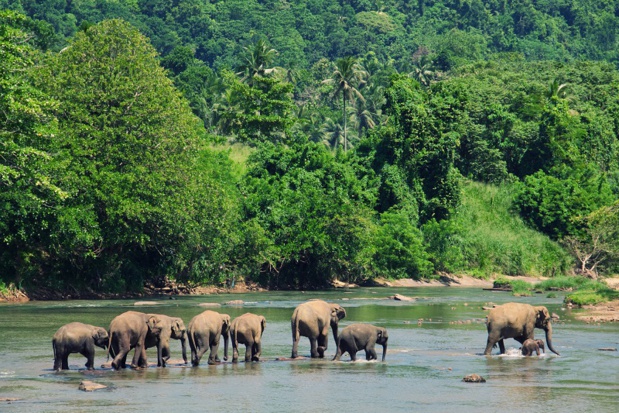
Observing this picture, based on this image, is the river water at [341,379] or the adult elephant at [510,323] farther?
the adult elephant at [510,323]

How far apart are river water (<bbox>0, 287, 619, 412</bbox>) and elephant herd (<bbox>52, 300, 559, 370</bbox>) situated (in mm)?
484

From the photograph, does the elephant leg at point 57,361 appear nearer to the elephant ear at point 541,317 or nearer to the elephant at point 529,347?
the elephant at point 529,347

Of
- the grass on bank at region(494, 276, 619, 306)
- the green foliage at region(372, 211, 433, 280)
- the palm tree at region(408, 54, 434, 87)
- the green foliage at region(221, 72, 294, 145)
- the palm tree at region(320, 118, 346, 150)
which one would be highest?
the palm tree at region(408, 54, 434, 87)

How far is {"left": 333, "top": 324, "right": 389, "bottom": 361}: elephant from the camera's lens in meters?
29.2

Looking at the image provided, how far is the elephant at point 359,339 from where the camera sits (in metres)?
29.2

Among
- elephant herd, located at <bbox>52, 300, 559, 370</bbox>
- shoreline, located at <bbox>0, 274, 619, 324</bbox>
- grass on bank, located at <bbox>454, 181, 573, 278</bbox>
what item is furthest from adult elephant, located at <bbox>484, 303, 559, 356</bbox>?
grass on bank, located at <bbox>454, 181, 573, 278</bbox>

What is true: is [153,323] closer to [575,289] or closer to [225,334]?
[225,334]

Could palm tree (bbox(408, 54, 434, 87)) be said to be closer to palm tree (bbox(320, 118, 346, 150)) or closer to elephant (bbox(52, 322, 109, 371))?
palm tree (bbox(320, 118, 346, 150))

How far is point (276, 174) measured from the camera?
73.1 meters

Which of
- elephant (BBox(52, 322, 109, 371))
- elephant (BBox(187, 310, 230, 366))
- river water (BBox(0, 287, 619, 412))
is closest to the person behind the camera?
river water (BBox(0, 287, 619, 412))

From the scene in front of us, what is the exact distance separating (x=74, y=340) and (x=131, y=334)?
4.51 ft

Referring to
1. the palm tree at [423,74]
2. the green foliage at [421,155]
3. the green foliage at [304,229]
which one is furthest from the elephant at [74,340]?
the palm tree at [423,74]

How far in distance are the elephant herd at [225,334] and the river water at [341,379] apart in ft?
1.59

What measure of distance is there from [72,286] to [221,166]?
16.7 m
